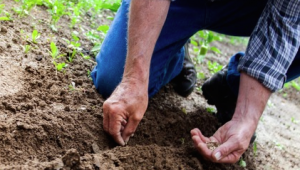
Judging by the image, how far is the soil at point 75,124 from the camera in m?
1.47

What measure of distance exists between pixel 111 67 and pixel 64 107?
38 cm

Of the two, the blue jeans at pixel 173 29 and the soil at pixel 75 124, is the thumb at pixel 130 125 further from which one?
the blue jeans at pixel 173 29

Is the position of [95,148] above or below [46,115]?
below

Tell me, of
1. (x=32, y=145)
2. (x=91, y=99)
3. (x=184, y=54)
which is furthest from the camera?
(x=184, y=54)

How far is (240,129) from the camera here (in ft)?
5.71

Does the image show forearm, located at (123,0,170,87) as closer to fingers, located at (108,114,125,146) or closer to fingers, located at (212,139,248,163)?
fingers, located at (108,114,125,146)

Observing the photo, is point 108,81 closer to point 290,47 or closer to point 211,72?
point 290,47

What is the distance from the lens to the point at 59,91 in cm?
187

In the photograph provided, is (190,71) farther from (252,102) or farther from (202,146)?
(202,146)

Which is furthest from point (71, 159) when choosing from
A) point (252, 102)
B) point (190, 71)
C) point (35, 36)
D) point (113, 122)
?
point (190, 71)

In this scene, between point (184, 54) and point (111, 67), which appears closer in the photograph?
point (111, 67)

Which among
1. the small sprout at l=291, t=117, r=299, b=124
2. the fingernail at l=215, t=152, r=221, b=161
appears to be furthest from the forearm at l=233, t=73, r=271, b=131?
the small sprout at l=291, t=117, r=299, b=124

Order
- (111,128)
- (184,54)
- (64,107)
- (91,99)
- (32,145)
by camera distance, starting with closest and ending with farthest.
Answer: (32,145) → (111,128) → (64,107) → (91,99) → (184,54)

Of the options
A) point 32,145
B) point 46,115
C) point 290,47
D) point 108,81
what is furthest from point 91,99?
point 290,47
